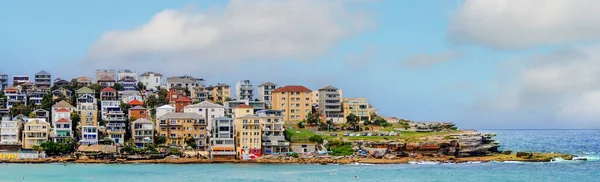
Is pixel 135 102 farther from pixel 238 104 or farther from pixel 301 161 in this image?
pixel 301 161

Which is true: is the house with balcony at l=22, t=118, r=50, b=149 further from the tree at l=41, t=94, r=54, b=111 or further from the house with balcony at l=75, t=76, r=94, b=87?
the house with balcony at l=75, t=76, r=94, b=87

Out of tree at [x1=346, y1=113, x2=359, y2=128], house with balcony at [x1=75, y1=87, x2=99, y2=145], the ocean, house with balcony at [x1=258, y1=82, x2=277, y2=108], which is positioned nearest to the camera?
the ocean

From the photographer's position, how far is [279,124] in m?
80.7

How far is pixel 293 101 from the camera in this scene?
95688 millimetres

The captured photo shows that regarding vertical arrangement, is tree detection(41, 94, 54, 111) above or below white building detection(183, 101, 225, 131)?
above

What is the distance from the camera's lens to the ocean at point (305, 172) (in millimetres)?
57406

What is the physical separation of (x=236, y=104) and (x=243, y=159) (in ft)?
56.2

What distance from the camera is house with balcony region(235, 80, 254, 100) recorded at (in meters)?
101

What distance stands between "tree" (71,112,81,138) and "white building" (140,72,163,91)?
77.4 ft

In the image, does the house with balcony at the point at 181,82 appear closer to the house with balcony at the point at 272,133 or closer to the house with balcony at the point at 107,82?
the house with balcony at the point at 107,82

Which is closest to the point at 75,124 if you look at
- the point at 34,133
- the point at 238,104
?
the point at 34,133

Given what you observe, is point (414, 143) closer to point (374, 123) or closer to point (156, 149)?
point (374, 123)

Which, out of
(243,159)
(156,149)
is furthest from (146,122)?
(243,159)

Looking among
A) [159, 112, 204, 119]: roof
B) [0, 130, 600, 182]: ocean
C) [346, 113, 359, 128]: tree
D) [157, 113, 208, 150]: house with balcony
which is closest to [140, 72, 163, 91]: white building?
[159, 112, 204, 119]: roof
